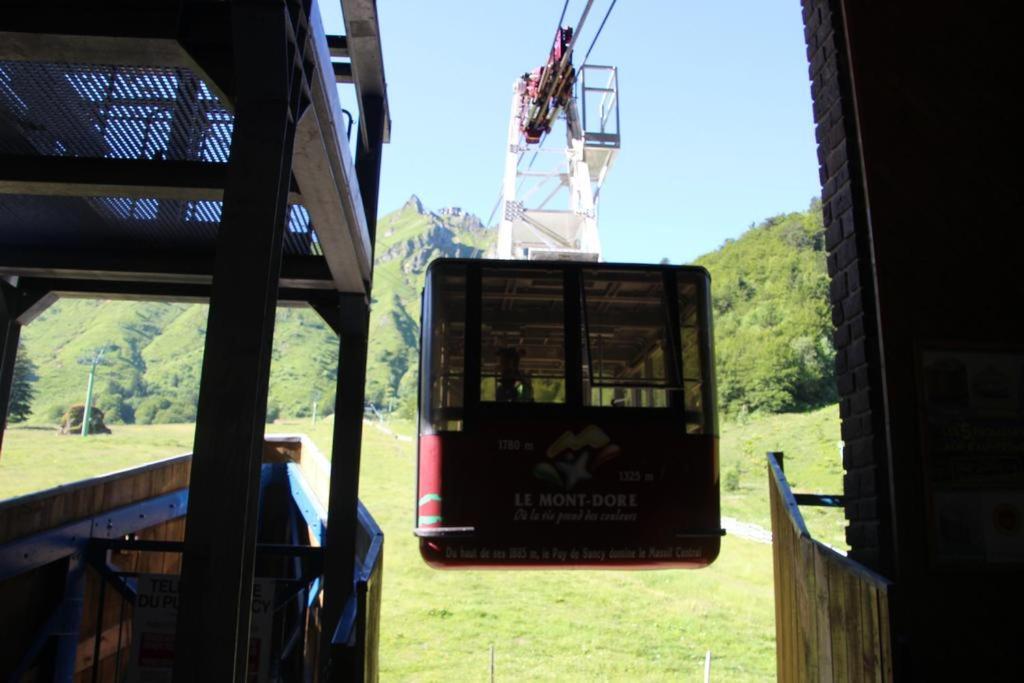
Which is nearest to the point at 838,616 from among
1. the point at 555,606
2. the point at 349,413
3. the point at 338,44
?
the point at 349,413

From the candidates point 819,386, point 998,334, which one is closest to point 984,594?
point 998,334

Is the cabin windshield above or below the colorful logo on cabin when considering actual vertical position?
above

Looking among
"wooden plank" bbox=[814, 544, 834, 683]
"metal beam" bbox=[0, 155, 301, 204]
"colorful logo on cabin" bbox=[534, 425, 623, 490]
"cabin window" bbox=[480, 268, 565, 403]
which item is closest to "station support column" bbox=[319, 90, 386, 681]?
"cabin window" bbox=[480, 268, 565, 403]

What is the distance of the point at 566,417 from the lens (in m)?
5.47

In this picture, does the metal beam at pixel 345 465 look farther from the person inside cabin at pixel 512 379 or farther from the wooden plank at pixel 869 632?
the wooden plank at pixel 869 632

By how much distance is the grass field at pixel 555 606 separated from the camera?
21.4 metres

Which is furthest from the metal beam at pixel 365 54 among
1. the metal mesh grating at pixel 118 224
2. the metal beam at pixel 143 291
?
the metal beam at pixel 143 291

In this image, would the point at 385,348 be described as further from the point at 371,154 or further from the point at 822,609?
the point at 822,609

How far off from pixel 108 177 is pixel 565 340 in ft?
10.4

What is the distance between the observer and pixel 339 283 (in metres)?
6.50

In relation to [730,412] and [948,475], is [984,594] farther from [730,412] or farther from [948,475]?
[730,412]

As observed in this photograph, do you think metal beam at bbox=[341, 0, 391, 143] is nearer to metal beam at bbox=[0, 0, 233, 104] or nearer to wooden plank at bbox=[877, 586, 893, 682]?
metal beam at bbox=[0, 0, 233, 104]

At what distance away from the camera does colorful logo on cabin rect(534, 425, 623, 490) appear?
5.44 meters

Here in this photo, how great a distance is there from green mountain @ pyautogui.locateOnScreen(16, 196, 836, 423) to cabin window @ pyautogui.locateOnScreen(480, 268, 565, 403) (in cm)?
6056
